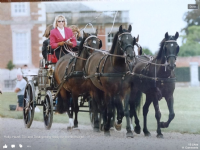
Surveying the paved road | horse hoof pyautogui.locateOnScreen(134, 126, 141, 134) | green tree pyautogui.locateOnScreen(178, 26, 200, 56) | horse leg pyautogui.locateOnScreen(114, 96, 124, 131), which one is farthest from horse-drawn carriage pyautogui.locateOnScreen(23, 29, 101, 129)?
green tree pyautogui.locateOnScreen(178, 26, 200, 56)

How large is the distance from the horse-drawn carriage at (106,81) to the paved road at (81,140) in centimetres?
19

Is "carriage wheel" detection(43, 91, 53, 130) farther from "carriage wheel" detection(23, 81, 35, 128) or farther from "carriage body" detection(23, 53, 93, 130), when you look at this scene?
"carriage wheel" detection(23, 81, 35, 128)

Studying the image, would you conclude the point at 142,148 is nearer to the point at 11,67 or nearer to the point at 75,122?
the point at 75,122

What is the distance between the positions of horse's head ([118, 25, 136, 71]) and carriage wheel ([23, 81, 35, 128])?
1.74 m

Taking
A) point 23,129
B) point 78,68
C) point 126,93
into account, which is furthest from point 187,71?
point 23,129

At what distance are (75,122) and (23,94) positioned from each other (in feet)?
3.05

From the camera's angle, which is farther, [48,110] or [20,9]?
[48,110]

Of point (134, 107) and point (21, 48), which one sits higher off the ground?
point (21, 48)

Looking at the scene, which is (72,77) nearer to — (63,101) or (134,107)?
(63,101)

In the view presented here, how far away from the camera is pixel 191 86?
9.12 metres

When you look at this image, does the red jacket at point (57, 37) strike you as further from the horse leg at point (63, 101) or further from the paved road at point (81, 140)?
the paved road at point (81, 140)

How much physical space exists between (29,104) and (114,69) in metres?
1.61

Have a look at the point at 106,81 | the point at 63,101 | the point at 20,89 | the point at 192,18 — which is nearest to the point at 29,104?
the point at 20,89

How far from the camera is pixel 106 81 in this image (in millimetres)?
9227
